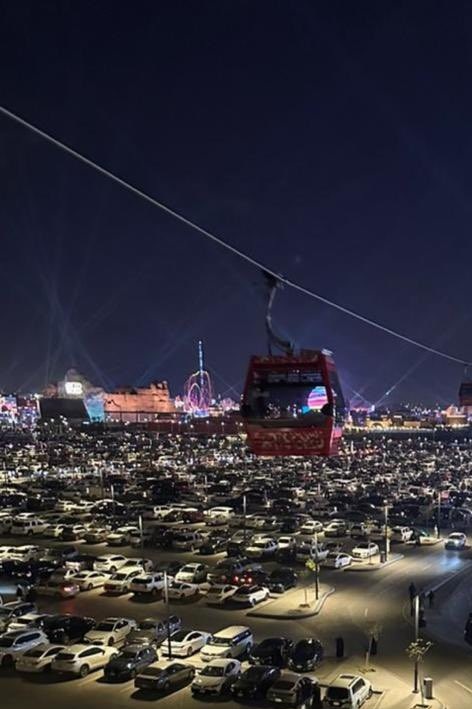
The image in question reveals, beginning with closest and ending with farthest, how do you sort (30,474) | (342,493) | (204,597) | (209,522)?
1. (204,597)
2. (209,522)
3. (342,493)
4. (30,474)

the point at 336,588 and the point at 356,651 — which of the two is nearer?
the point at 356,651

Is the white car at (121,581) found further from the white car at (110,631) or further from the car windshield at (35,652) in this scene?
the car windshield at (35,652)

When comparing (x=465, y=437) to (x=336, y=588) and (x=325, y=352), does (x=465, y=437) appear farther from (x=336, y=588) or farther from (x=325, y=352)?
(x=325, y=352)

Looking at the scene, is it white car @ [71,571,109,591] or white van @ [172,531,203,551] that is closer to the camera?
white car @ [71,571,109,591]

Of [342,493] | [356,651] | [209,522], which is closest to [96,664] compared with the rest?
[356,651]

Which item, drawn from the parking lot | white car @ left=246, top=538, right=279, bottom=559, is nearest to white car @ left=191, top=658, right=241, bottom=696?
the parking lot

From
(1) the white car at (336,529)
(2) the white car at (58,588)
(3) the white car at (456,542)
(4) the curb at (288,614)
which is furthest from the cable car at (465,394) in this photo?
(2) the white car at (58,588)

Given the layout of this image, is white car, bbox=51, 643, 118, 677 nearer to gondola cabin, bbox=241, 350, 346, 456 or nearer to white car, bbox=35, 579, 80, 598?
white car, bbox=35, 579, 80, 598
